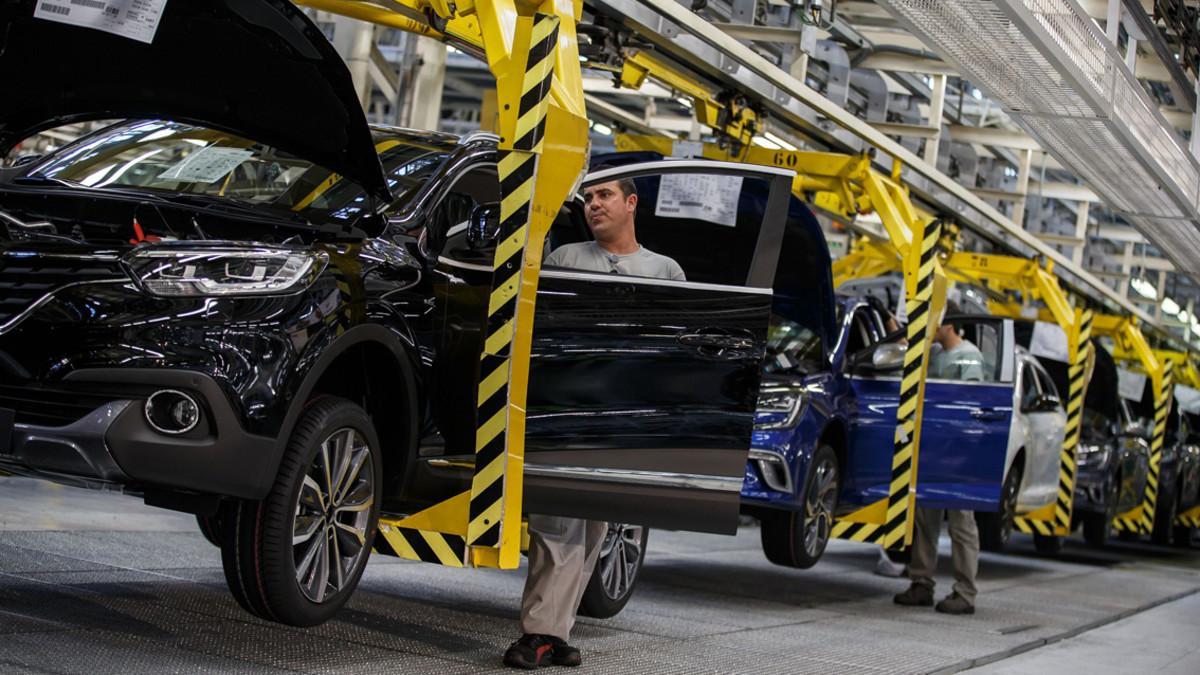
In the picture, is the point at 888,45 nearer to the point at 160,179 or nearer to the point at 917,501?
the point at 917,501

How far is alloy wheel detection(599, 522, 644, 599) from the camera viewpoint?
6711 mm

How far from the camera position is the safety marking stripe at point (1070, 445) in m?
14.4

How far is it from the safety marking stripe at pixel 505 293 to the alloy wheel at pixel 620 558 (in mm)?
1586

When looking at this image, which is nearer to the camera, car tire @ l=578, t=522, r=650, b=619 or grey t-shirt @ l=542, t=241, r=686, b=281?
grey t-shirt @ l=542, t=241, r=686, b=281

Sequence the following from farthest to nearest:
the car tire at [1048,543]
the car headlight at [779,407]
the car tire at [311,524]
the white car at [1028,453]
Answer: the car tire at [1048,543], the white car at [1028,453], the car headlight at [779,407], the car tire at [311,524]

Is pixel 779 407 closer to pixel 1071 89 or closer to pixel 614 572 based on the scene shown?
pixel 614 572

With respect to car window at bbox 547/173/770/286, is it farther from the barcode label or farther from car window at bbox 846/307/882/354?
car window at bbox 846/307/882/354

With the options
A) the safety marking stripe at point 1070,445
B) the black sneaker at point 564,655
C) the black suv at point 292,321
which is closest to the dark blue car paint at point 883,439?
the black suv at point 292,321

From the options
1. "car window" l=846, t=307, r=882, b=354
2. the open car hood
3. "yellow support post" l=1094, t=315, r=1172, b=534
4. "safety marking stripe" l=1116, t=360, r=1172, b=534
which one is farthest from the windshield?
"safety marking stripe" l=1116, t=360, r=1172, b=534

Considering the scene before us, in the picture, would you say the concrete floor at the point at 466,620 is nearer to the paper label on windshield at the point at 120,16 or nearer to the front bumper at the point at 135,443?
the front bumper at the point at 135,443

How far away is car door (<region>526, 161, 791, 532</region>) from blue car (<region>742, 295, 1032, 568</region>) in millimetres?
2314

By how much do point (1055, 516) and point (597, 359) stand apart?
33.2 feet

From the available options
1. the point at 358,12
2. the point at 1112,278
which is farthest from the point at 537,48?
the point at 1112,278

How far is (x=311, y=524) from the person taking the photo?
16.1 ft
